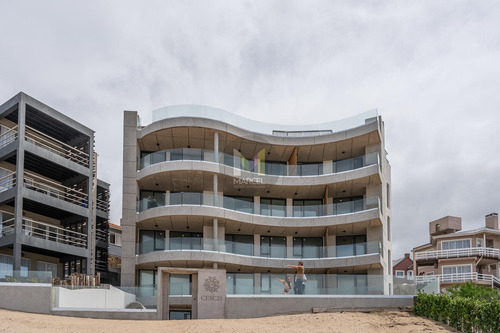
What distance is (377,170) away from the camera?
4306cm

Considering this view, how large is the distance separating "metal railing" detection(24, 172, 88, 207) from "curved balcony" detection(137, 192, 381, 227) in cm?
486

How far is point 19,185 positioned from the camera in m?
36.7

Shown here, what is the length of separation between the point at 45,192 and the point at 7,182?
3.83 metres

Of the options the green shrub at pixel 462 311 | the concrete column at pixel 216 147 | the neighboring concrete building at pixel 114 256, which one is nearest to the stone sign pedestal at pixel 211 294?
the green shrub at pixel 462 311

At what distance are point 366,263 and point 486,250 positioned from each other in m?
24.6

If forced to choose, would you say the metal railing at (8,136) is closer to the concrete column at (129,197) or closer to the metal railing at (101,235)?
the concrete column at (129,197)

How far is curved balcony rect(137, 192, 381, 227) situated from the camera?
41.0m

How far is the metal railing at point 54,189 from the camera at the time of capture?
39881 millimetres

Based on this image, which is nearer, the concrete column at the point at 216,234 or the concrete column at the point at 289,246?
the concrete column at the point at 216,234

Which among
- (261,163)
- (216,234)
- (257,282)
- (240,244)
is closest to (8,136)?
(216,234)

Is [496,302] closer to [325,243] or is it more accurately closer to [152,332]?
[152,332]

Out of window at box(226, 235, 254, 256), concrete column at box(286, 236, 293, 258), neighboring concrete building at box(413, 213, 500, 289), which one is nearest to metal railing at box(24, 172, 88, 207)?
window at box(226, 235, 254, 256)

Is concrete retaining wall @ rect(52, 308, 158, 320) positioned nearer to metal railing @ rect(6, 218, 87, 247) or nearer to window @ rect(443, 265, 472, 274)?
metal railing @ rect(6, 218, 87, 247)

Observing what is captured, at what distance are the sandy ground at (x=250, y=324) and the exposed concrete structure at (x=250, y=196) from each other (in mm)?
11462
